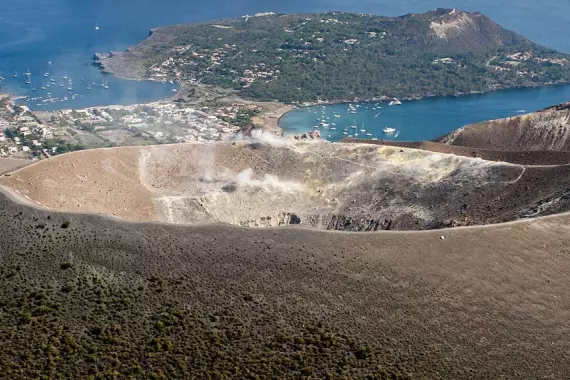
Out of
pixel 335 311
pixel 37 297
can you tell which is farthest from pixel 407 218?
pixel 37 297

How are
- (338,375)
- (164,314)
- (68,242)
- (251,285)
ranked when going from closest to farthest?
1. (338,375)
2. (164,314)
3. (251,285)
4. (68,242)

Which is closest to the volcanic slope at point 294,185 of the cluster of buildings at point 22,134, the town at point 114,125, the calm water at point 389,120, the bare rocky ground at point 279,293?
the bare rocky ground at point 279,293

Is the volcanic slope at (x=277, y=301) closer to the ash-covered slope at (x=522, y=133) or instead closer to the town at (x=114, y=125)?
the ash-covered slope at (x=522, y=133)

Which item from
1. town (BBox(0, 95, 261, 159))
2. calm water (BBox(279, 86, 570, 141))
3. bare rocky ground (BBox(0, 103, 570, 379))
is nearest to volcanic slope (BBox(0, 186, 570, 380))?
bare rocky ground (BBox(0, 103, 570, 379))

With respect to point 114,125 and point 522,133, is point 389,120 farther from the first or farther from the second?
point 522,133

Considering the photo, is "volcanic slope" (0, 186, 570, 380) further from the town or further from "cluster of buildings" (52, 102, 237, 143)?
"cluster of buildings" (52, 102, 237, 143)

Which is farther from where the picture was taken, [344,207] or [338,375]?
[344,207]

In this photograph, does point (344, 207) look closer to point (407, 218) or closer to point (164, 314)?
point (407, 218)
